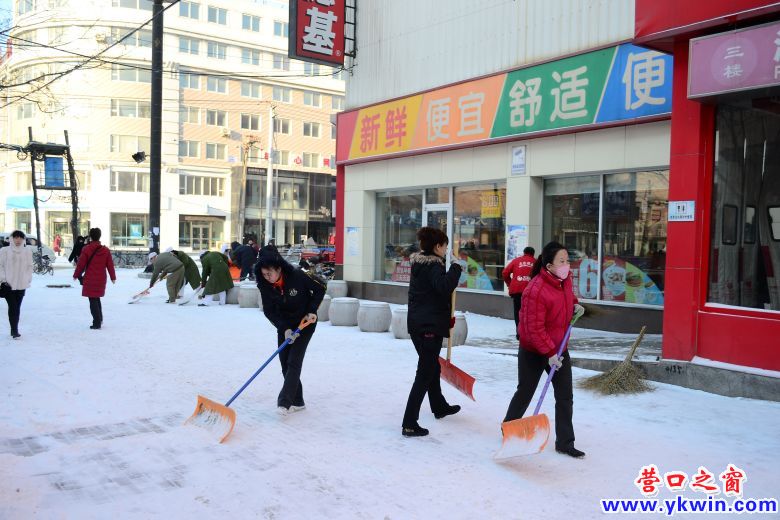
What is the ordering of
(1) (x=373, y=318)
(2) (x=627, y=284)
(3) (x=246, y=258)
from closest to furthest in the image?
(2) (x=627, y=284) < (1) (x=373, y=318) < (3) (x=246, y=258)

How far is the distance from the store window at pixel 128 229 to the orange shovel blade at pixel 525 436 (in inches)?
1855

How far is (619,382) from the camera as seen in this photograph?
285 inches

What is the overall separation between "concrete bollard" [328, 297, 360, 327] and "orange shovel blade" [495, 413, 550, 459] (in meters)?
7.64

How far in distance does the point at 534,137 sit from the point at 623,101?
6.68ft

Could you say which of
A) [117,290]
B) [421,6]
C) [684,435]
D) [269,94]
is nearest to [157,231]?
[117,290]

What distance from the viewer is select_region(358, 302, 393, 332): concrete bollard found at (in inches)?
457

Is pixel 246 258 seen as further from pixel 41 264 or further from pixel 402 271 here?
pixel 41 264

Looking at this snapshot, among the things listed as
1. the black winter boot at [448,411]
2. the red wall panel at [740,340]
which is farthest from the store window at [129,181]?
the red wall panel at [740,340]

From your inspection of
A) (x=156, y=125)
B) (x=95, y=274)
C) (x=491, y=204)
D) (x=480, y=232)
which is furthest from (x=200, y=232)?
(x=95, y=274)

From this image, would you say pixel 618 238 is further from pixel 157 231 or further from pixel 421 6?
pixel 157 231

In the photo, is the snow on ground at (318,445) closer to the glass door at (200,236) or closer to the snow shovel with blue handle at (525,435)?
the snow shovel with blue handle at (525,435)

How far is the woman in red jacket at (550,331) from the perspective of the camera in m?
4.92

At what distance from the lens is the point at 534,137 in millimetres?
12461

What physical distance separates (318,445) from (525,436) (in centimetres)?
167
